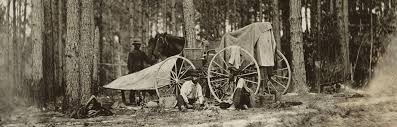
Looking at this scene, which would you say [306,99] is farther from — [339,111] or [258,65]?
[339,111]

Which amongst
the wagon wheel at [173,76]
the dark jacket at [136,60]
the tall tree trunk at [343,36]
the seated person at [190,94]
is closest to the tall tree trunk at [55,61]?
the dark jacket at [136,60]

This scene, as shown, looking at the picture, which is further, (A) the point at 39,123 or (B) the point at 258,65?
(B) the point at 258,65

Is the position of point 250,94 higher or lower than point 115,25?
lower

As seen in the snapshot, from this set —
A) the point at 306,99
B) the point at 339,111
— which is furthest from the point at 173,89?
the point at 339,111

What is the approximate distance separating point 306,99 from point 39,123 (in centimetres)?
647

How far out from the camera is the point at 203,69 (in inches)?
464

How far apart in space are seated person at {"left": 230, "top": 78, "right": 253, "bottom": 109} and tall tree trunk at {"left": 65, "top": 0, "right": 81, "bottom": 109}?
377cm

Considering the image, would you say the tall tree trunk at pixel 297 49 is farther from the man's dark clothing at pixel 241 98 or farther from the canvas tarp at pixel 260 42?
the man's dark clothing at pixel 241 98

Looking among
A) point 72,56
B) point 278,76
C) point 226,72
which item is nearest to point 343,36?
point 278,76

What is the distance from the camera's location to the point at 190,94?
11000 mm

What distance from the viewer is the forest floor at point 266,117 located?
6.80 metres

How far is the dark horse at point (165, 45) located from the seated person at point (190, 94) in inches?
86.3

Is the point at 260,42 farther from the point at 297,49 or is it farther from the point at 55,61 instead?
the point at 55,61

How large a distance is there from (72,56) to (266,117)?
5.13m
